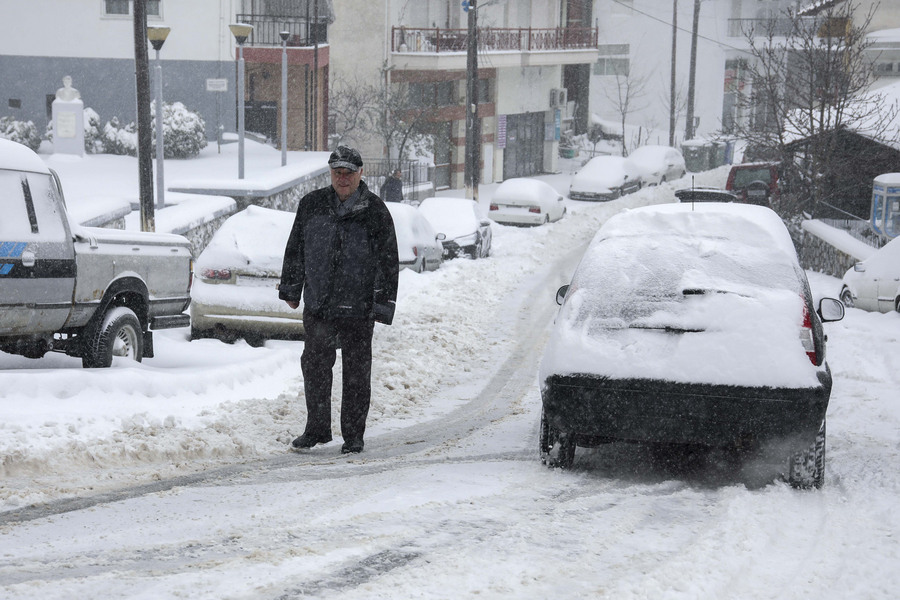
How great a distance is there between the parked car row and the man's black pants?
3447 cm

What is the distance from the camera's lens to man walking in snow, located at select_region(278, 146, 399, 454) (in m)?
6.68

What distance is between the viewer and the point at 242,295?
12203 mm

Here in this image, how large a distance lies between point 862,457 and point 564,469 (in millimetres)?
1943

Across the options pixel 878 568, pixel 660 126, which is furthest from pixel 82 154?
pixel 660 126

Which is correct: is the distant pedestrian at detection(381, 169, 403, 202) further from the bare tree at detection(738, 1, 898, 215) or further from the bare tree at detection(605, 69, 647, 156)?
the bare tree at detection(605, 69, 647, 156)

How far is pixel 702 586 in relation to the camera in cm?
426

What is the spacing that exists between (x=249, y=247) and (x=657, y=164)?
117 feet

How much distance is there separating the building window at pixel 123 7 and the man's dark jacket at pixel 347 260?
89.4 ft

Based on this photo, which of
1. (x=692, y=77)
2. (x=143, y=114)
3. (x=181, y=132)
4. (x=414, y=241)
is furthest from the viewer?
(x=692, y=77)

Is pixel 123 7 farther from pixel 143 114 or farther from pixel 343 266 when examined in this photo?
pixel 343 266

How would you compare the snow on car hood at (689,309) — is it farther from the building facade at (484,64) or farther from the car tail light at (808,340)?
the building facade at (484,64)

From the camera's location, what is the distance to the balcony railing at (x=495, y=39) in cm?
4203

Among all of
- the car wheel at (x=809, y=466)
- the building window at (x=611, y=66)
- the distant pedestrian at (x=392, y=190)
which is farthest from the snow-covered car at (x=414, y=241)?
the building window at (x=611, y=66)

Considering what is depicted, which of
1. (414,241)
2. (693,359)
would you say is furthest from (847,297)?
(693,359)
